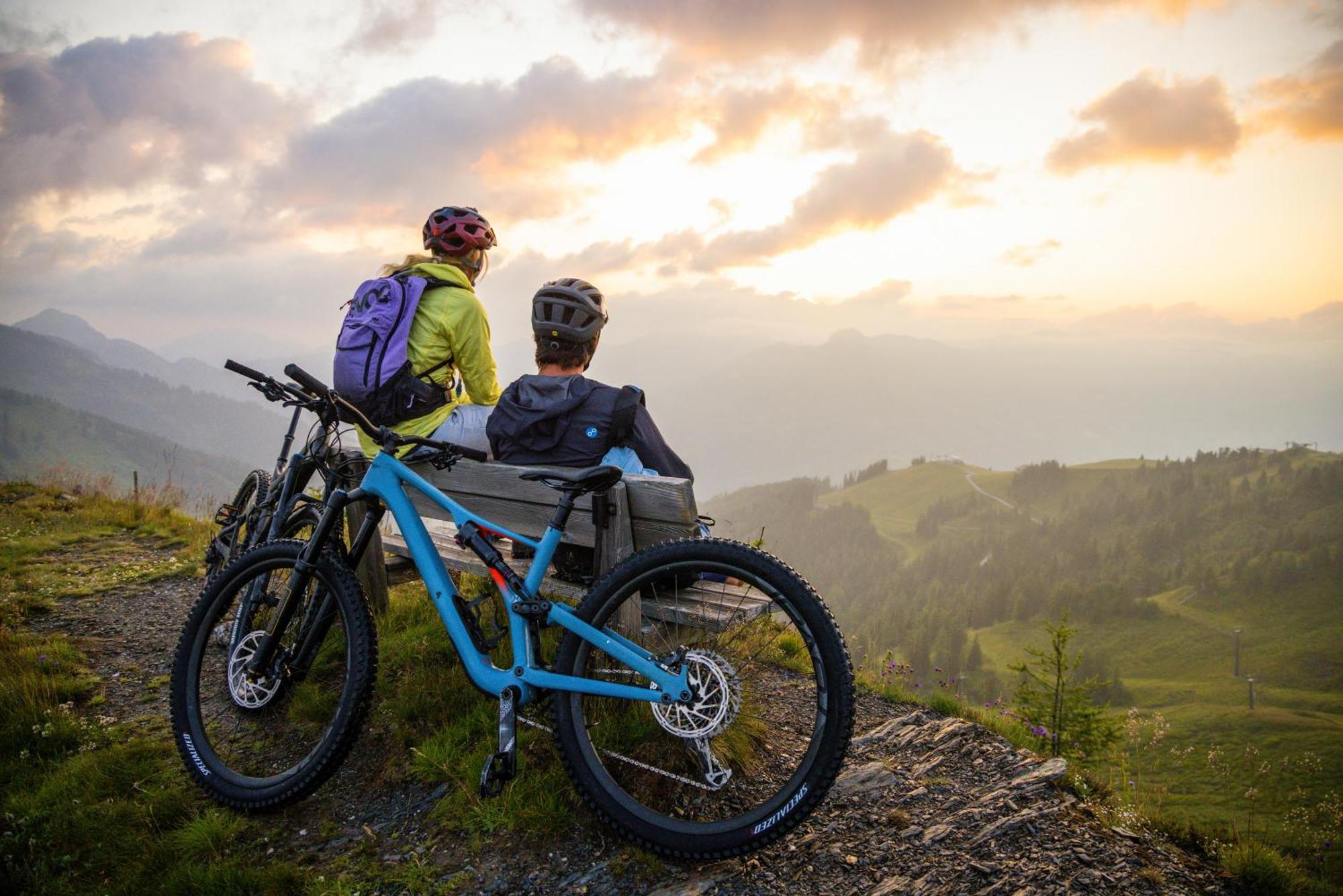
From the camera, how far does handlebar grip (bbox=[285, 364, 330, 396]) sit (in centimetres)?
357

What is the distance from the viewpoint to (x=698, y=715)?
3.12 meters

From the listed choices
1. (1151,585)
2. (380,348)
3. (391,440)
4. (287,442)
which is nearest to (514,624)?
(391,440)

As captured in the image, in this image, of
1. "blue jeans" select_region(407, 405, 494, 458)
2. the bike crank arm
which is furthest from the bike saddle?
"blue jeans" select_region(407, 405, 494, 458)

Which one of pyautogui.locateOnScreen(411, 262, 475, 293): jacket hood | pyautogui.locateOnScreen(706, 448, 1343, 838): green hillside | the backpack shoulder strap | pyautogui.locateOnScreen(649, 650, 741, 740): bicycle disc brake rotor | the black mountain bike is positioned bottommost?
pyautogui.locateOnScreen(706, 448, 1343, 838): green hillside

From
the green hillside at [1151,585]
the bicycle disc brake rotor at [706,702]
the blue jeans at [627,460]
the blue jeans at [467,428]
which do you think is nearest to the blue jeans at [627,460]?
the blue jeans at [627,460]

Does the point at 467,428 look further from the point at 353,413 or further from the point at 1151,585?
the point at 1151,585

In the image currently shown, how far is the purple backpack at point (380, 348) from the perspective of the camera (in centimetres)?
457

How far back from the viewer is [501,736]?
330cm

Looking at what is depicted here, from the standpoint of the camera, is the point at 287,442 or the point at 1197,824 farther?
the point at 287,442

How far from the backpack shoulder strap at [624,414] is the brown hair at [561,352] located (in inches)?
16.2

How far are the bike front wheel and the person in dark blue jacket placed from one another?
88 centimetres

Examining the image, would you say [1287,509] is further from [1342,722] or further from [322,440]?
[322,440]

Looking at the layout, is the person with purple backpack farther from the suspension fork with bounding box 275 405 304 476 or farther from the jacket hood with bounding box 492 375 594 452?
the suspension fork with bounding box 275 405 304 476

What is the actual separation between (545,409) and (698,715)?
1.95 m
